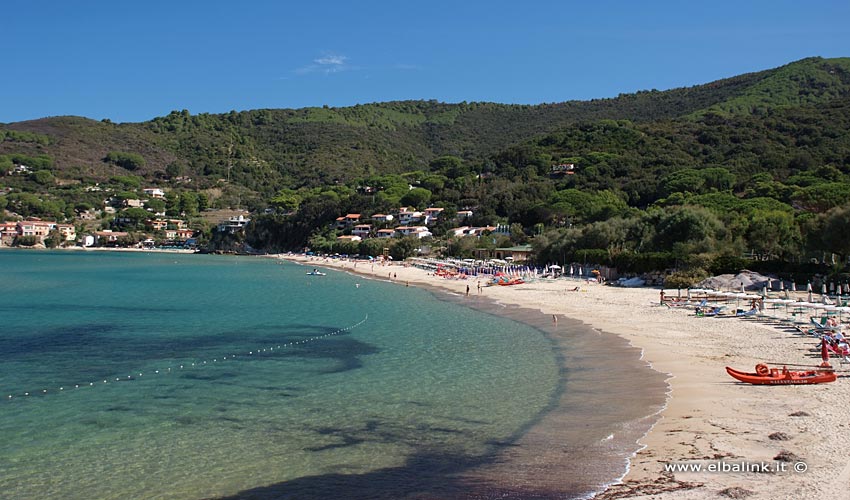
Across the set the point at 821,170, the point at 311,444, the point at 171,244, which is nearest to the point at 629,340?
the point at 311,444

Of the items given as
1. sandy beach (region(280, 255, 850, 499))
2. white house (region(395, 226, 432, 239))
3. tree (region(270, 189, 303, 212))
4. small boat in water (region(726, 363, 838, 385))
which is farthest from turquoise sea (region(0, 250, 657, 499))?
tree (region(270, 189, 303, 212))

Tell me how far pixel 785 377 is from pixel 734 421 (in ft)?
10.1

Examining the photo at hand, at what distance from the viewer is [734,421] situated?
10.7m

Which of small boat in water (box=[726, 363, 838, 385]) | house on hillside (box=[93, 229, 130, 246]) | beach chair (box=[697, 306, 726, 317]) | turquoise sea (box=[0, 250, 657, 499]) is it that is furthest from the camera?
house on hillside (box=[93, 229, 130, 246])

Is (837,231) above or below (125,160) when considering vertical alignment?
below

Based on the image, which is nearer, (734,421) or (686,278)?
(734,421)

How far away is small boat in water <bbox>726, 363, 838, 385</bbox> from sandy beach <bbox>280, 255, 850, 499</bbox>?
17 centimetres

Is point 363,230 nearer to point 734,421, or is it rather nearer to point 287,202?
point 287,202

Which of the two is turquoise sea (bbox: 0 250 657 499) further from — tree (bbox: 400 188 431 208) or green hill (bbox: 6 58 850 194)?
green hill (bbox: 6 58 850 194)

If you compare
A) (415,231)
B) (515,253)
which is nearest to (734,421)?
(515,253)

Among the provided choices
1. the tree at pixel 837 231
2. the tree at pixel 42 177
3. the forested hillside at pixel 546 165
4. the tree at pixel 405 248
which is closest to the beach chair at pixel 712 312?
the tree at pixel 837 231

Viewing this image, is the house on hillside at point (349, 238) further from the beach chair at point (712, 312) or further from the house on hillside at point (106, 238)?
the beach chair at point (712, 312)

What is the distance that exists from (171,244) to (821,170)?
345 feet

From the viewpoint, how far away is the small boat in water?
42.1 ft
